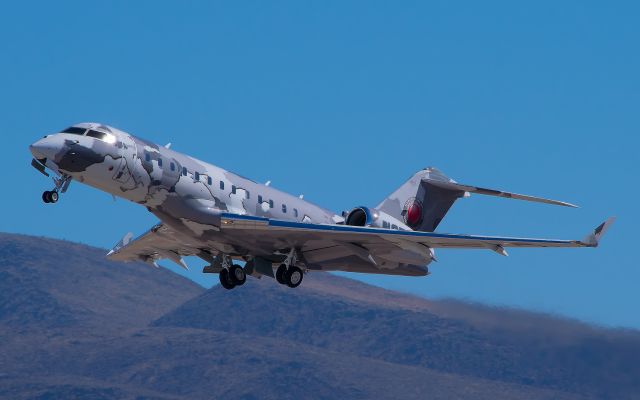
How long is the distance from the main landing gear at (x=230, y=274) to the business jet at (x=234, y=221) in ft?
0.11

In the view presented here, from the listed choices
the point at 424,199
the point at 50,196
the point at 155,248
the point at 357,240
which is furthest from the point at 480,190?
the point at 50,196

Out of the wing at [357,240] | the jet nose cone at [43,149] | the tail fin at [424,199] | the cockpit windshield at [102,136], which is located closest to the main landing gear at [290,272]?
the wing at [357,240]

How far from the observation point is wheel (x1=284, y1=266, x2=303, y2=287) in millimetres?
41875

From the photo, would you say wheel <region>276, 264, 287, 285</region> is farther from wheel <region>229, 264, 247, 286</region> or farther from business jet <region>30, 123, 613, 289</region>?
wheel <region>229, 264, 247, 286</region>

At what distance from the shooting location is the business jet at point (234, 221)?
37938 mm

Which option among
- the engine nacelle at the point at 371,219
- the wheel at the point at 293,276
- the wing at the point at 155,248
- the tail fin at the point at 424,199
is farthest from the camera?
the tail fin at the point at 424,199

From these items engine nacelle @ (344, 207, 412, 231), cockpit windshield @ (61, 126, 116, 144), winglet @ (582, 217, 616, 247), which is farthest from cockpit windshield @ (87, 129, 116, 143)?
winglet @ (582, 217, 616, 247)

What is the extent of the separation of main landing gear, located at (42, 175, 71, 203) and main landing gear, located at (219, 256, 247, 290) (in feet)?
23.6

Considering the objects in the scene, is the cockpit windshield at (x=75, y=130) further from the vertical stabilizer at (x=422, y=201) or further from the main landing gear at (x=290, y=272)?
the vertical stabilizer at (x=422, y=201)

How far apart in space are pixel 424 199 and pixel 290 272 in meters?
8.28

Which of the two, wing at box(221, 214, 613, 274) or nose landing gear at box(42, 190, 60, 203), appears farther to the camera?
wing at box(221, 214, 613, 274)

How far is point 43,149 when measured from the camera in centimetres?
3691

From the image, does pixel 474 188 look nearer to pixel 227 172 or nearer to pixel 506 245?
pixel 506 245

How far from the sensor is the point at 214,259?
43438mm
